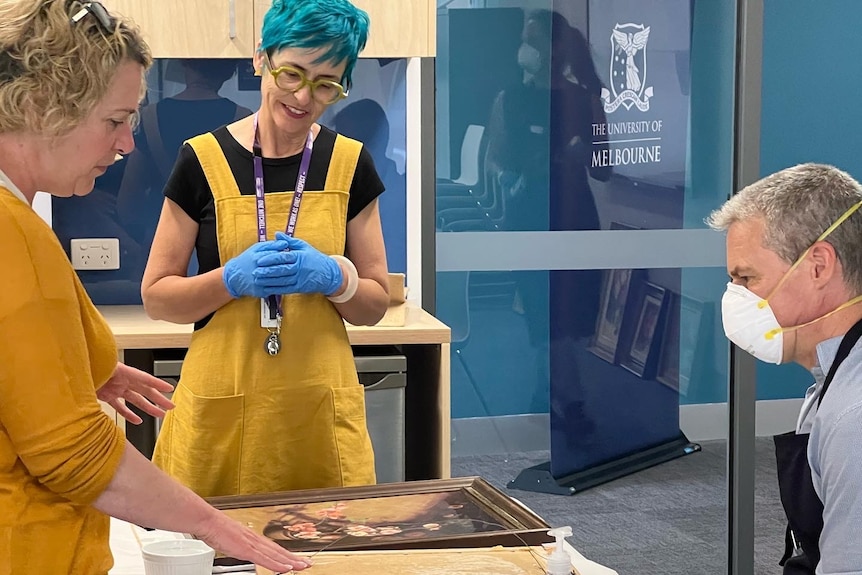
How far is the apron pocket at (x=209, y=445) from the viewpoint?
2.00m

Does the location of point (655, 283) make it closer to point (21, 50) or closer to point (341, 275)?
point (341, 275)

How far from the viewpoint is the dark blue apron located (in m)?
1.52

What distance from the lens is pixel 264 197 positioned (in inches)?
79.4

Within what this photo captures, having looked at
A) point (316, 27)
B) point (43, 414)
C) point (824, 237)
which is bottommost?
point (43, 414)

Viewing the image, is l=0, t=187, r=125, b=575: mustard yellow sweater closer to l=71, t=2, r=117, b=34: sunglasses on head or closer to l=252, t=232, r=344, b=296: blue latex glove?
l=71, t=2, r=117, b=34: sunglasses on head

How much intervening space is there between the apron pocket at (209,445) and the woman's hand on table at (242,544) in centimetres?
81

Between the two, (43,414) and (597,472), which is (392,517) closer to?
(43,414)

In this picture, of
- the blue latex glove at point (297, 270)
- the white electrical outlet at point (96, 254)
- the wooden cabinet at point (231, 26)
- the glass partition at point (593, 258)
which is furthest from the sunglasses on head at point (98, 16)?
the glass partition at point (593, 258)

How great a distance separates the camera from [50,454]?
1021mm

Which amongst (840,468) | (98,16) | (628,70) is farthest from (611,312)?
(98,16)

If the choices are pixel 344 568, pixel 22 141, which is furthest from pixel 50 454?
pixel 344 568

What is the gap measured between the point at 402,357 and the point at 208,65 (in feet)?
4.24

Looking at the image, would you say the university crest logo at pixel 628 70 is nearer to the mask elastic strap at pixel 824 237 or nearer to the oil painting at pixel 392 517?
the mask elastic strap at pixel 824 237

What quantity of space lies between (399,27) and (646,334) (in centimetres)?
152
